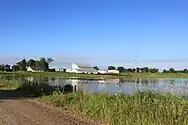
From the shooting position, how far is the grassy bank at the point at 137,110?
11383 mm

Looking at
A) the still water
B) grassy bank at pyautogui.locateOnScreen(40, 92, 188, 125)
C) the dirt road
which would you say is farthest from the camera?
the still water

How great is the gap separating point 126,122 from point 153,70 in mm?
152652

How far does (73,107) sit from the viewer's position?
18453 mm

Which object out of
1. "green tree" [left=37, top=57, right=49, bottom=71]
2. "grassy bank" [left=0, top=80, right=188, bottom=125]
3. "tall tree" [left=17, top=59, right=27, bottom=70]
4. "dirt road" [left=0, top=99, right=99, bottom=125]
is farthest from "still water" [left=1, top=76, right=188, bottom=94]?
"tall tree" [left=17, top=59, right=27, bottom=70]

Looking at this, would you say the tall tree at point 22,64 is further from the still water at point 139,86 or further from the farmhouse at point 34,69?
the still water at point 139,86

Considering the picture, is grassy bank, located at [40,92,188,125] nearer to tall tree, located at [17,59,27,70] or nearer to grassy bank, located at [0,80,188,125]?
grassy bank, located at [0,80,188,125]

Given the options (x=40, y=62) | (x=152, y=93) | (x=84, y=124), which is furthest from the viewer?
(x=40, y=62)

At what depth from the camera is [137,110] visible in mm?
13352

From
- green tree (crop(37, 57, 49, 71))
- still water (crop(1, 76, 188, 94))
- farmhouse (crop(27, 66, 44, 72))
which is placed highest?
green tree (crop(37, 57, 49, 71))

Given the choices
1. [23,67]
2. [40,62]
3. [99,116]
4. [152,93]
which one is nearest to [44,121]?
[99,116]

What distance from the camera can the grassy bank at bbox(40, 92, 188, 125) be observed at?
37.3ft

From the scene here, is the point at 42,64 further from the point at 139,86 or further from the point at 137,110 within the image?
the point at 137,110

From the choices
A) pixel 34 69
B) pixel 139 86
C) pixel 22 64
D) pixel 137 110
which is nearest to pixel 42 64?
pixel 34 69

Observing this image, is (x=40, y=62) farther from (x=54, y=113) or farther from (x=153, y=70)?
(x=54, y=113)
